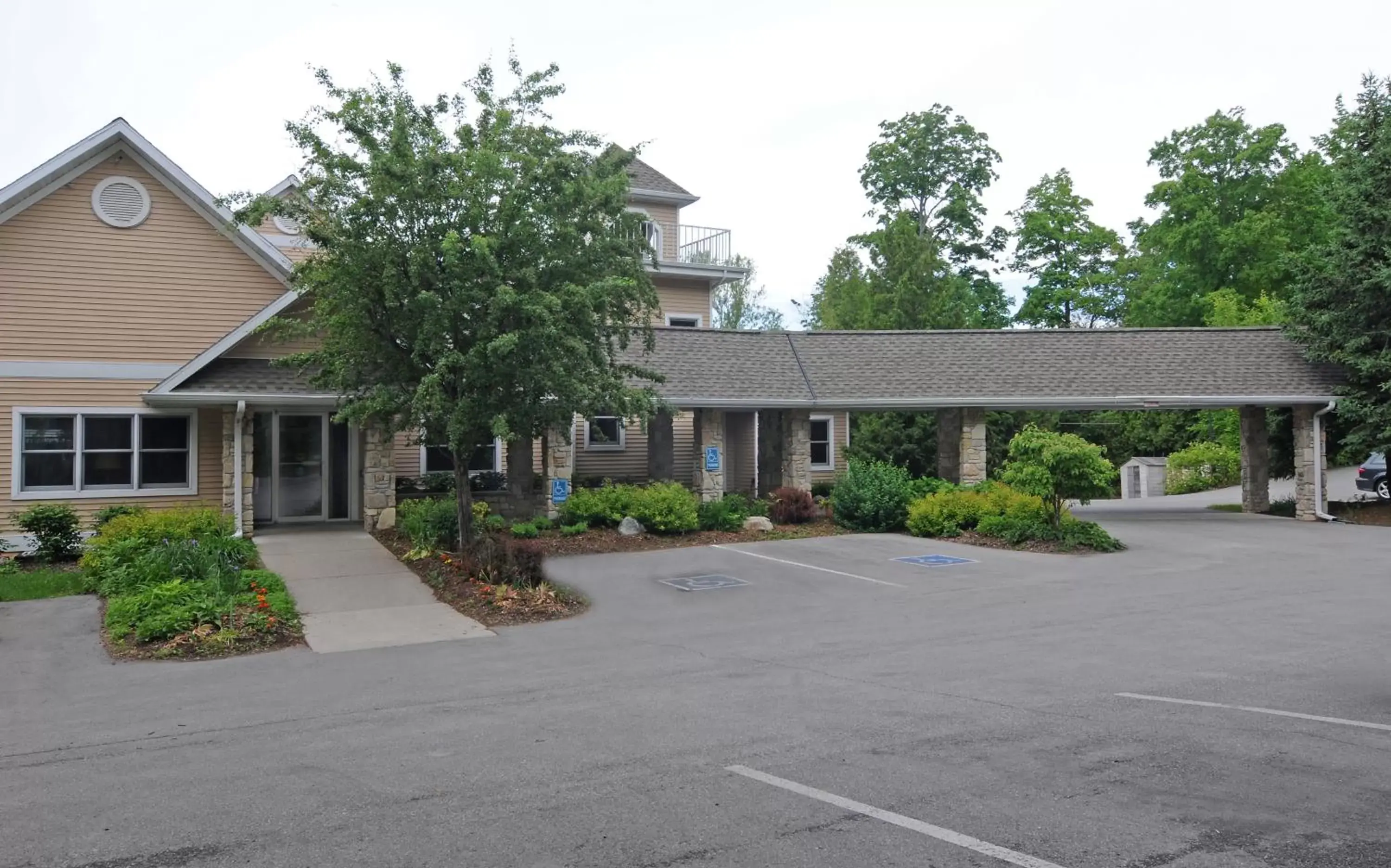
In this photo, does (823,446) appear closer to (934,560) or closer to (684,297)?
(684,297)

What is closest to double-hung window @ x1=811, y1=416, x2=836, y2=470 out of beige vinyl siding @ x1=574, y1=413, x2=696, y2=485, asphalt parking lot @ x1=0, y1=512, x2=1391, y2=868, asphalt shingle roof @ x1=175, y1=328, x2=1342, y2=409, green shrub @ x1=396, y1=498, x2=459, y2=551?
asphalt shingle roof @ x1=175, y1=328, x2=1342, y2=409

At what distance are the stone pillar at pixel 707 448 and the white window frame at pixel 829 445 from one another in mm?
7529

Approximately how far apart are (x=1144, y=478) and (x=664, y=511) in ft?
75.9

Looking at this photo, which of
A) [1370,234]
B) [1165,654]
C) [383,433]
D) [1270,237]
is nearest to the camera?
[1165,654]

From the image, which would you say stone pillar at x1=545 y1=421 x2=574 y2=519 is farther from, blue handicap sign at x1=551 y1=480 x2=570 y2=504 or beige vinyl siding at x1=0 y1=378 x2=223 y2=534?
beige vinyl siding at x1=0 y1=378 x2=223 y2=534

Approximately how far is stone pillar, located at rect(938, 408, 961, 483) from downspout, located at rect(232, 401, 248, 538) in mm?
14943

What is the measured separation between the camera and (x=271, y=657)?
1016 cm

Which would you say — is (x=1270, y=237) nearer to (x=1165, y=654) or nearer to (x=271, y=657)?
(x=1165, y=654)

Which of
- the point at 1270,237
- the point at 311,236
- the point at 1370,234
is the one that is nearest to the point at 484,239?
the point at 311,236

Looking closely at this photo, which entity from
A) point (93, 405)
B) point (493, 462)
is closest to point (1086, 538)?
point (493, 462)

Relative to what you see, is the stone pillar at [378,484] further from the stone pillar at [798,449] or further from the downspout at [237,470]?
the stone pillar at [798,449]

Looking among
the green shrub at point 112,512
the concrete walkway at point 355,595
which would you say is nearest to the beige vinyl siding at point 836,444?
the concrete walkway at point 355,595

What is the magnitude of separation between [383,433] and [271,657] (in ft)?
25.4

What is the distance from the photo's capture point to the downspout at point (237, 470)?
17.1 metres
